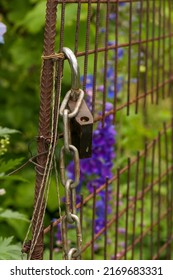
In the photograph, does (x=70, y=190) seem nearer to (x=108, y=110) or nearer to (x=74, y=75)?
(x=74, y=75)

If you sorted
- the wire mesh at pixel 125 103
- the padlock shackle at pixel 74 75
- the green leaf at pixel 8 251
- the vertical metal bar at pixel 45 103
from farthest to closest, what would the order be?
the wire mesh at pixel 125 103 → the green leaf at pixel 8 251 → the vertical metal bar at pixel 45 103 → the padlock shackle at pixel 74 75

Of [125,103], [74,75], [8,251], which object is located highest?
[74,75]

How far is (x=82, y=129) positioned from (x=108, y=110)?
1.07m

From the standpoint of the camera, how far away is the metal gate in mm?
1933

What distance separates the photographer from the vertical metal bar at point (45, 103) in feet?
6.18

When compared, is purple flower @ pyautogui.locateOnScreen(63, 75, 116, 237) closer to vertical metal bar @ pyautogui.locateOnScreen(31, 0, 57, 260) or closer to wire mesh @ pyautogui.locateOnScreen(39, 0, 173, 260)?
wire mesh @ pyautogui.locateOnScreen(39, 0, 173, 260)

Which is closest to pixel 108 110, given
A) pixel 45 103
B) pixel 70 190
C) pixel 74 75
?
pixel 45 103

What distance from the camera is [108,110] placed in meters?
2.80

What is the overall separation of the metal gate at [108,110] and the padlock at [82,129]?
148mm

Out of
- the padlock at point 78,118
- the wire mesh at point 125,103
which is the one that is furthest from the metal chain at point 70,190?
the wire mesh at point 125,103

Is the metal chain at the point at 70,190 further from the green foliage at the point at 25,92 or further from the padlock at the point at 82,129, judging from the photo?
the green foliage at the point at 25,92

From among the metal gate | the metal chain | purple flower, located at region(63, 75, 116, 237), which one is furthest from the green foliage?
the metal chain
